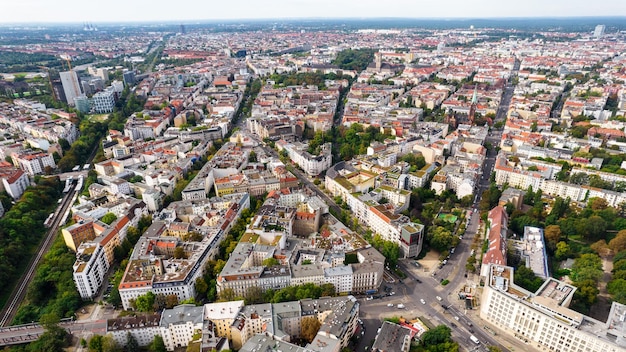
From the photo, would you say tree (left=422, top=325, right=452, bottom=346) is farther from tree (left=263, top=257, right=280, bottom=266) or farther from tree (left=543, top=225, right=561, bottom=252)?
tree (left=543, top=225, right=561, bottom=252)

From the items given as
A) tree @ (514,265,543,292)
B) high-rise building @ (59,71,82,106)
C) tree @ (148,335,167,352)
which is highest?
high-rise building @ (59,71,82,106)

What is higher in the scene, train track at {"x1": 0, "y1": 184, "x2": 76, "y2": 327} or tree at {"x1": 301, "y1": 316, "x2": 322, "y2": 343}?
tree at {"x1": 301, "y1": 316, "x2": 322, "y2": 343}

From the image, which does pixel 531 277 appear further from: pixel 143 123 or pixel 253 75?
pixel 253 75

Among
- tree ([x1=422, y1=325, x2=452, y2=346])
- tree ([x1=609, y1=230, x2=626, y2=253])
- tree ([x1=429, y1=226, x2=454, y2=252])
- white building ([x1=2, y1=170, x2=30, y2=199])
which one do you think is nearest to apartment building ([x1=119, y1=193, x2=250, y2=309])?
tree ([x1=422, y1=325, x2=452, y2=346])

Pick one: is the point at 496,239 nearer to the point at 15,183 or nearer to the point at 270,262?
the point at 270,262

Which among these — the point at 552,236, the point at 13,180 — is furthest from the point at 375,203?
the point at 13,180

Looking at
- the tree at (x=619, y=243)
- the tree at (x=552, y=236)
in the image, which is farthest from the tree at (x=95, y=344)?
the tree at (x=619, y=243)

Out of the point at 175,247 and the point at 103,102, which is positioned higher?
the point at 103,102
